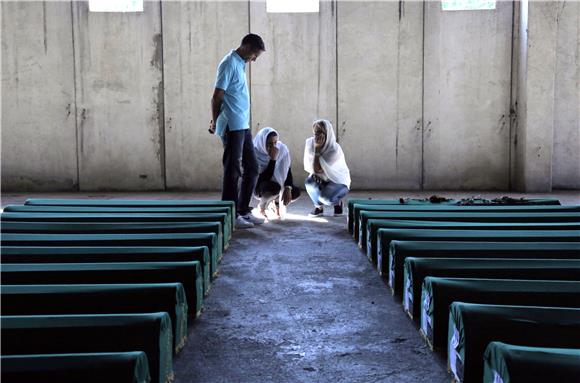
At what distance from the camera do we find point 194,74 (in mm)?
7840

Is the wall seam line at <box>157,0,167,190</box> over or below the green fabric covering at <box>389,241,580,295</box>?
over

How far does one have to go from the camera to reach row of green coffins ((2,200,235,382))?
1818mm

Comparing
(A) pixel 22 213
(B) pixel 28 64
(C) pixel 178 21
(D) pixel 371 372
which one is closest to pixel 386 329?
(D) pixel 371 372

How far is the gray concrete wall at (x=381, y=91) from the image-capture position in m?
7.76

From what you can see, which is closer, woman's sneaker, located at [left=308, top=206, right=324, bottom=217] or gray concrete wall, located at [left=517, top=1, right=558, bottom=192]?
woman's sneaker, located at [left=308, top=206, right=324, bottom=217]

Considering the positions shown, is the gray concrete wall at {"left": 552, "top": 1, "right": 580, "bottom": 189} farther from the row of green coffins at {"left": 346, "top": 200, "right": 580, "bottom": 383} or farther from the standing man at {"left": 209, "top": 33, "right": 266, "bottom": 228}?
the standing man at {"left": 209, "top": 33, "right": 266, "bottom": 228}

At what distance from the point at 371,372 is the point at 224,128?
3.10 meters

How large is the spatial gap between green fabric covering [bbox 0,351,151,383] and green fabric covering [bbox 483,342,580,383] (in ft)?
2.98

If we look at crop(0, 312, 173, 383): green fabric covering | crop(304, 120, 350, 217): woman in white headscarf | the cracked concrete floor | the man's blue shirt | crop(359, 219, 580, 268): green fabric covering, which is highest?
the man's blue shirt

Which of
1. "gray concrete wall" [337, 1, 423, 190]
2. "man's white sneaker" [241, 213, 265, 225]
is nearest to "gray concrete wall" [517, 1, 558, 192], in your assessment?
"gray concrete wall" [337, 1, 423, 190]

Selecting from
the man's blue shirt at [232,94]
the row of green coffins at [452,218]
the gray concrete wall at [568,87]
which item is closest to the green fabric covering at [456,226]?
the row of green coffins at [452,218]

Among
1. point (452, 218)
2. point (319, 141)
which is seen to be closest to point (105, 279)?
point (452, 218)

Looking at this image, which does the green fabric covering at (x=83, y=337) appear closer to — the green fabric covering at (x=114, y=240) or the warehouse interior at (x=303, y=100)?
the green fabric covering at (x=114, y=240)

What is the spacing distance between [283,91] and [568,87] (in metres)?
3.49
